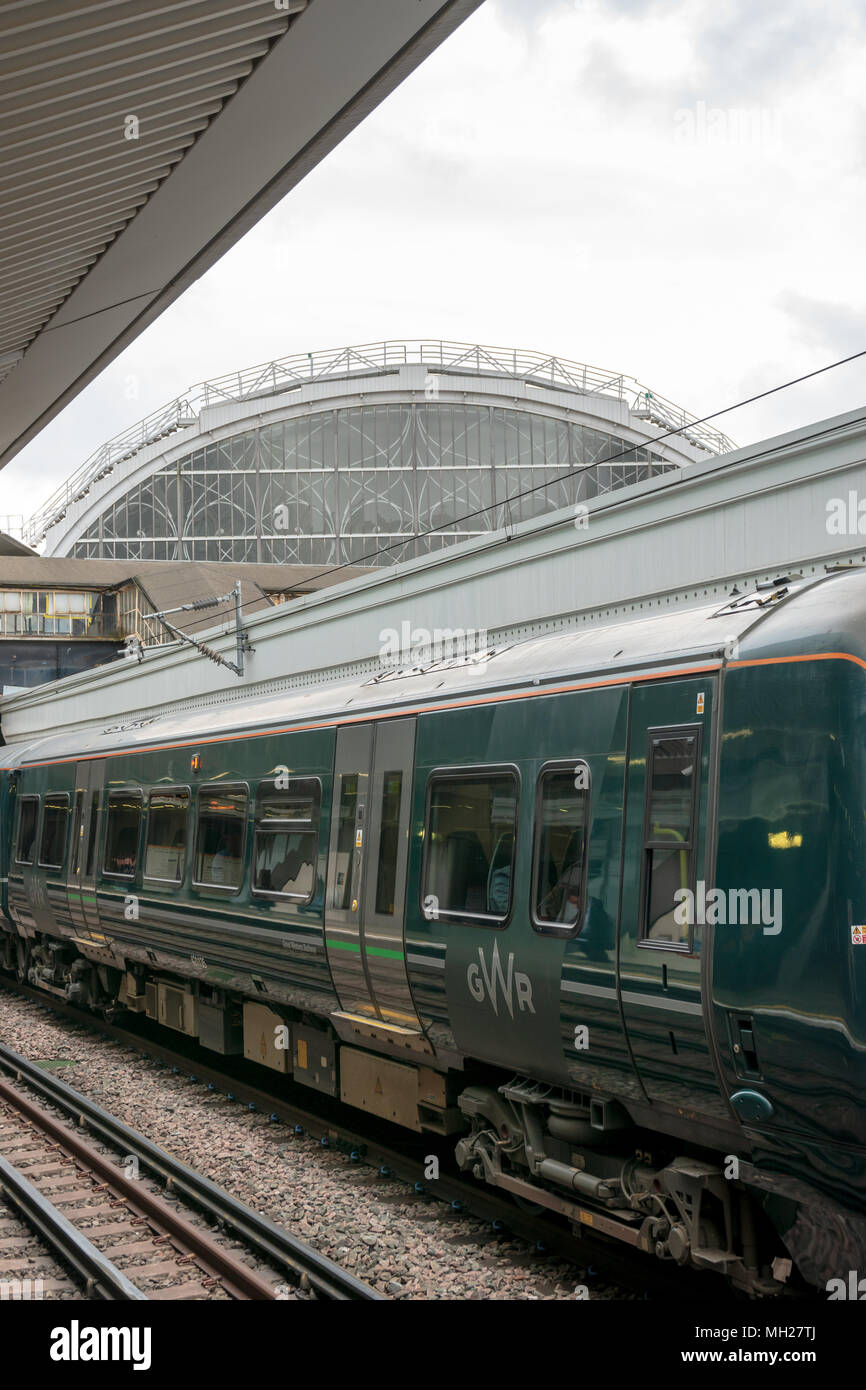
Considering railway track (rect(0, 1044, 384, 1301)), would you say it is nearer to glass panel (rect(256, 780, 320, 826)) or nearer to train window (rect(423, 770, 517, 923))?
train window (rect(423, 770, 517, 923))

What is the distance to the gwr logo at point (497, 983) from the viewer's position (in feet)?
23.2

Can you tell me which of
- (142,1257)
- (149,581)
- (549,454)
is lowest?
(142,1257)

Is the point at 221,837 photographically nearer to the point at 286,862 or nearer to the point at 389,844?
the point at 286,862

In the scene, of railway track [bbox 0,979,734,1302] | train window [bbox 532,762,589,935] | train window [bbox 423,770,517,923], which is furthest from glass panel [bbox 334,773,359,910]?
train window [bbox 532,762,589,935]

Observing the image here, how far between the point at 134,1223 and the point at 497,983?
129 inches

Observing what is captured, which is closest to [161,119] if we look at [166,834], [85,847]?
[166,834]

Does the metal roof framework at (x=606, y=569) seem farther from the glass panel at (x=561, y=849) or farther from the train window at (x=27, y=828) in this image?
the train window at (x=27, y=828)

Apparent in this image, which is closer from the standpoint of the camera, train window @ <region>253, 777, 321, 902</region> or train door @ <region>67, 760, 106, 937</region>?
train window @ <region>253, 777, 321, 902</region>

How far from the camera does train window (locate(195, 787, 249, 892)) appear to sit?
10.9 m

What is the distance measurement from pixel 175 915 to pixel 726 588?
6525mm

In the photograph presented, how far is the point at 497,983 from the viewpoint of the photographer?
734cm
